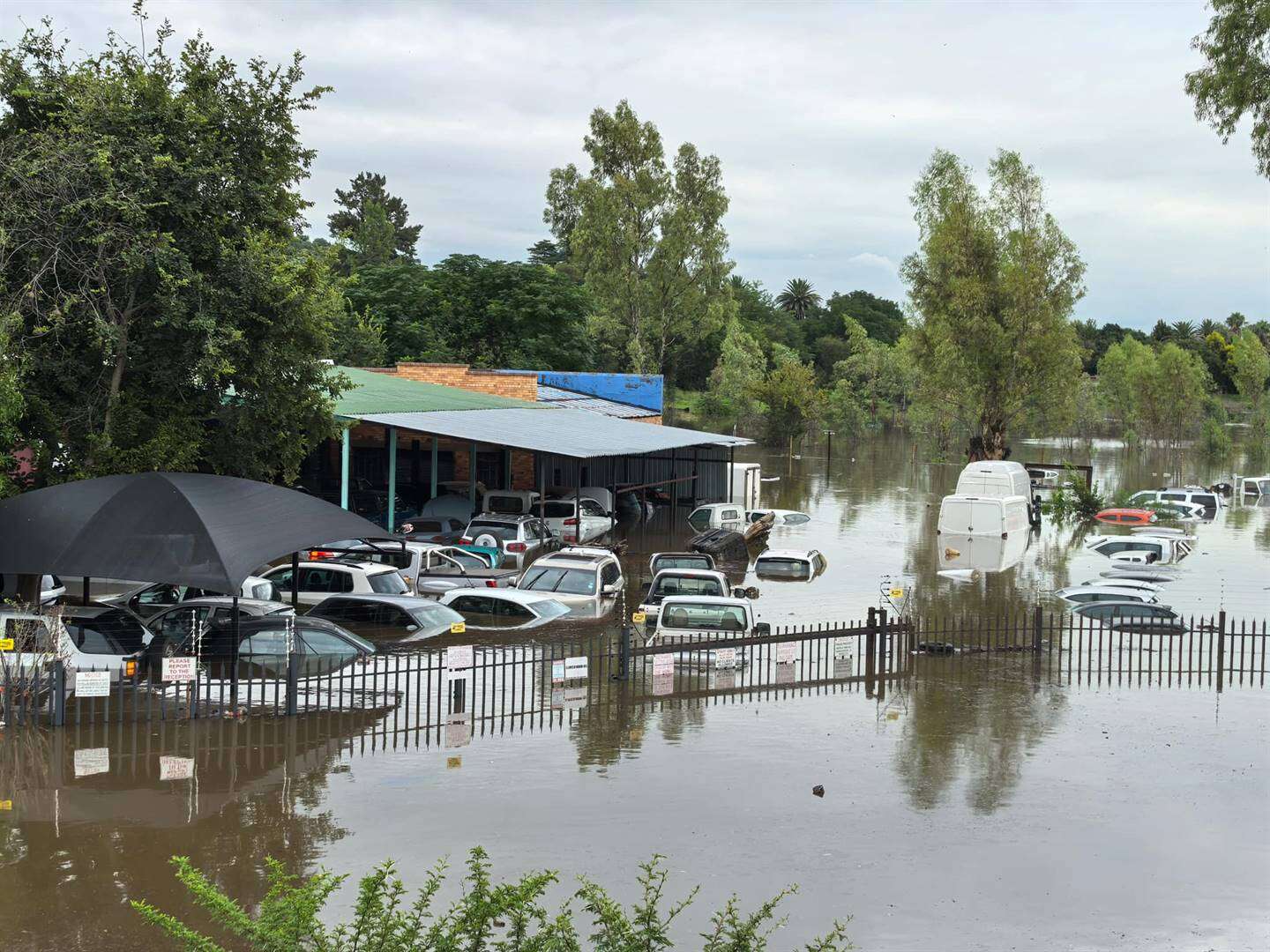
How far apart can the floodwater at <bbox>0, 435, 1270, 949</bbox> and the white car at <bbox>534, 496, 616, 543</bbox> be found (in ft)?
62.5

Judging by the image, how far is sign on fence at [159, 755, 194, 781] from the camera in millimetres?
14312

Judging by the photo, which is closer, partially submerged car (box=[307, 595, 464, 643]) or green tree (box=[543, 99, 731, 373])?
partially submerged car (box=[307, 595, 464, 643])

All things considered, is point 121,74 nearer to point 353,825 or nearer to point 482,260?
point 353,825

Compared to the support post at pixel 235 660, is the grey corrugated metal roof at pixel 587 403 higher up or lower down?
higher up

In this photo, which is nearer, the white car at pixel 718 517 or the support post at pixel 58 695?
the support post at pixel 58 695

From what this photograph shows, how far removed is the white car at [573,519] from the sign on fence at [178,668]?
21041 millimetres

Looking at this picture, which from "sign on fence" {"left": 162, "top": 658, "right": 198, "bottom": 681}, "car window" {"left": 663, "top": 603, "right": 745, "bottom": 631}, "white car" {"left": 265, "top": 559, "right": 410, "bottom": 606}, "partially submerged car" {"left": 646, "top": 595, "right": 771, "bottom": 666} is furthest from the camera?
"white car" {"left": 265, "top": 559, "right": 410, "bottom": 606}

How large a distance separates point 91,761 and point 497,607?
33.9 ft

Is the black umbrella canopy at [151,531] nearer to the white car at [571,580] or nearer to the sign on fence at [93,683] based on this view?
the sign on fence at [93,683]

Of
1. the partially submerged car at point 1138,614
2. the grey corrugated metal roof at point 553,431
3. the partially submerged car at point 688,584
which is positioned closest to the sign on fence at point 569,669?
the partially submerged car at point 688,584

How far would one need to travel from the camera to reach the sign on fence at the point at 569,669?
1811cm

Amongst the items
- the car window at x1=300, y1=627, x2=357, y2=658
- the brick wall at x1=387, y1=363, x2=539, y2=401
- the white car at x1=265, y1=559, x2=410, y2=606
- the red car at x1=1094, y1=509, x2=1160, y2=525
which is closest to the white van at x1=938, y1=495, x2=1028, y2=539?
the red car at x1=1094, y1=509, x2=1160, y2=525

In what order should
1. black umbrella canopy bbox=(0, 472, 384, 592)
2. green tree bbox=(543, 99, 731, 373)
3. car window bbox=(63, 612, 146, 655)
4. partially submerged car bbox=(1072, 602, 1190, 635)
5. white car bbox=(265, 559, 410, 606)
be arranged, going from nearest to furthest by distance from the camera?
1. car window bbox=(63, 612, 146, 655)
2. black umbrella canopy bbox=(0, 472, 384, 592)
3. partially submerged car bbox=(1072, 602, 1190, 635)
4. white car bbox=(265, 559, 410, 606)
5. green tree bbox=(543, 99, 731, 373)

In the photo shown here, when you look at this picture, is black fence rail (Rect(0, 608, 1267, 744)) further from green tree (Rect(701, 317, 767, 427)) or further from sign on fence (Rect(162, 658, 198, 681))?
green tree (Rect(701, 317, 767, 427))
